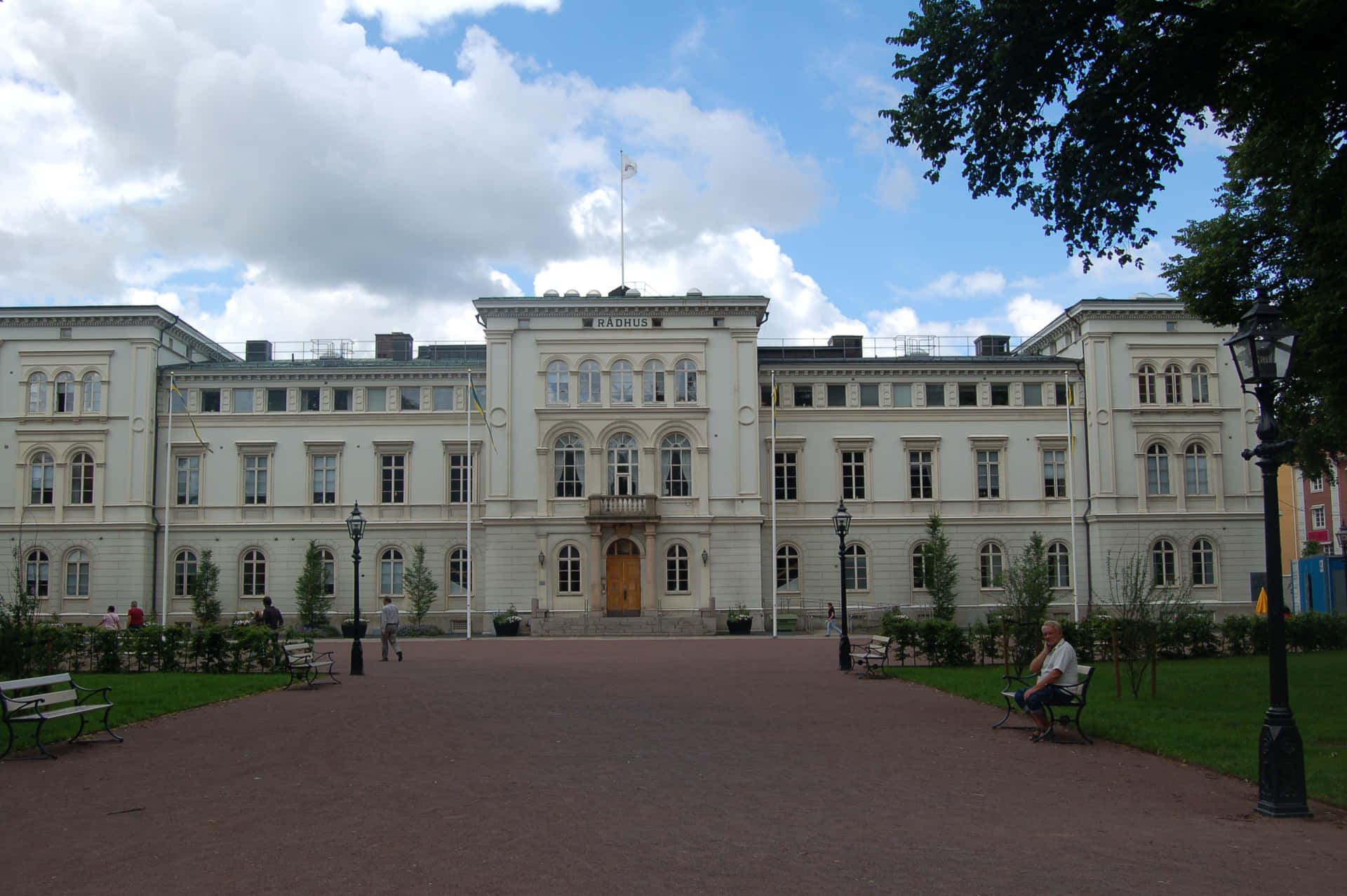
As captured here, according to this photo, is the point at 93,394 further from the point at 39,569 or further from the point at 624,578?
the point at 624,578

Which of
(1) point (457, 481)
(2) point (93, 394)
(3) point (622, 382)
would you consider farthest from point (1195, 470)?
(2) point (93, 394)

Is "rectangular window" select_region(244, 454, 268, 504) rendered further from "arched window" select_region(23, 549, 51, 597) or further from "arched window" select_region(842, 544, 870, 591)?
"arched window" select_region(842, 544, 870, 591)

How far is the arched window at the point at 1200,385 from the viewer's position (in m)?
48.7

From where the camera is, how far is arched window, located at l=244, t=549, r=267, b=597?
47.7m

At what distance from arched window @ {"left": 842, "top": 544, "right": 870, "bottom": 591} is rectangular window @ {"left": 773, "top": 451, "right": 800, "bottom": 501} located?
11.6 feet

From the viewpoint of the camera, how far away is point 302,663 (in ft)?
72.6

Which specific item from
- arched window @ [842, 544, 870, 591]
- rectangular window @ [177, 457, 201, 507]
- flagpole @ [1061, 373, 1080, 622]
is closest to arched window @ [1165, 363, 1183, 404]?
flagpole @ [1061, 373, 1080, 622]

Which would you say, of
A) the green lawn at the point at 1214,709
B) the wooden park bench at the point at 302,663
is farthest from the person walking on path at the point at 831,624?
the wooden park bench at the point at 302,663

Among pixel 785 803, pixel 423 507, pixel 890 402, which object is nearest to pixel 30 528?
pixel 423 507

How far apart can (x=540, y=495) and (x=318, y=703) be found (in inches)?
1044

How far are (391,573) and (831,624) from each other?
19446mm

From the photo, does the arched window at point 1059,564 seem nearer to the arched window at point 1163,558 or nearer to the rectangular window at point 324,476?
the arched window at point 1163,558

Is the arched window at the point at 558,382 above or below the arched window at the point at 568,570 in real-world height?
above

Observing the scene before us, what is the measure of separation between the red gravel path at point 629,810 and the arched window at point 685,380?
29.2 metres
